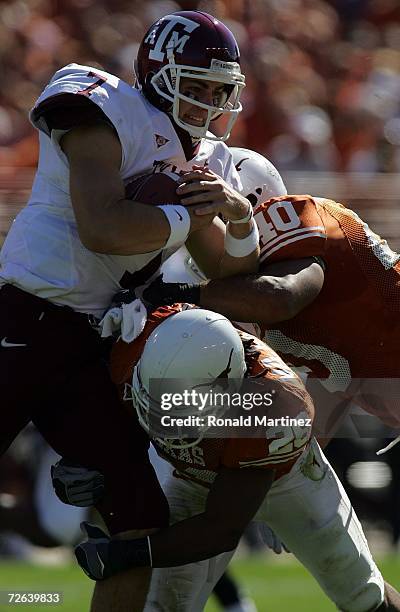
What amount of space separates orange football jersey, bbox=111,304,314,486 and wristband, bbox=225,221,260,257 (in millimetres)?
215

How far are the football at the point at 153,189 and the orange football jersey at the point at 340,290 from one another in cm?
37

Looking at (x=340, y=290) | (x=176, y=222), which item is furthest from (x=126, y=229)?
(x=340, y=290)

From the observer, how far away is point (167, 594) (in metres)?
3.23

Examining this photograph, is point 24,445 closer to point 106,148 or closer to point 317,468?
point 317,468

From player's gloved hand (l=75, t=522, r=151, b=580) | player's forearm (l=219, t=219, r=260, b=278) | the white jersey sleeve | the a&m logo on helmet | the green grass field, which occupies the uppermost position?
the a&m logo on helmet

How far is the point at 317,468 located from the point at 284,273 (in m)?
0.56

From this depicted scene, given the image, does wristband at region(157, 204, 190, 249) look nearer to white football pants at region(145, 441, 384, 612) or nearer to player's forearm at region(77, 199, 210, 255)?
player's forearm at region(77, 199, 210, 255)

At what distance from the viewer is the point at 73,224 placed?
10.1ft

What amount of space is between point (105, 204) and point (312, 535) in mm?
1106

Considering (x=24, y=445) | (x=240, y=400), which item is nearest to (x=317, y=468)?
(x=240, y=400)

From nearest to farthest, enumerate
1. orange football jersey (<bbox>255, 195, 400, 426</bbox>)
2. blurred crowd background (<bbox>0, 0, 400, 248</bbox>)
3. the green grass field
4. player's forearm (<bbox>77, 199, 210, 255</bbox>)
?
player's forearm (<bbox>77, 199, 210, 255</bbox>) → orange football jersey (<bbox>255, 195, 400, 426</bbox>) → the green grass field → blurred crowd background (<bbox>0, 0, 400, 248</bbox>)

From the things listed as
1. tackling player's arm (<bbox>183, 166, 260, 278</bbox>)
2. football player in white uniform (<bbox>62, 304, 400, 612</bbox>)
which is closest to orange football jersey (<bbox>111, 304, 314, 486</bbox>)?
football player in white uniform (<bbox>62, 304, 400, 612</bbox>)

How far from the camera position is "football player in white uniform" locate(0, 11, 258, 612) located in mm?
2896

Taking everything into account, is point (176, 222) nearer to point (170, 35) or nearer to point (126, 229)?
point (126, 229)
